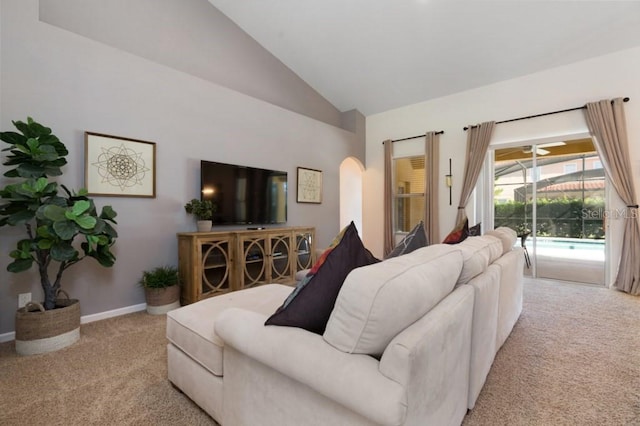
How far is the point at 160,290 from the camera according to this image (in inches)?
113

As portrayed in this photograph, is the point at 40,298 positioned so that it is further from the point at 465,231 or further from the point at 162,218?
the point at 465,231

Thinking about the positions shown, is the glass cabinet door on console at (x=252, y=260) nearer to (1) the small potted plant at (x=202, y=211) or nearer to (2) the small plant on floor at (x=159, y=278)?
(1) the small potted plant at (x=202, y=211)

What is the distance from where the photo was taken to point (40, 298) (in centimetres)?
247

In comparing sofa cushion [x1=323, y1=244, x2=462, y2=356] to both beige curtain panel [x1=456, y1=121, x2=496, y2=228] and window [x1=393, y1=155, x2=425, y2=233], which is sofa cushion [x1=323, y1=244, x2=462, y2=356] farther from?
window [x1=393, y1=155, x2=425, y2=233]

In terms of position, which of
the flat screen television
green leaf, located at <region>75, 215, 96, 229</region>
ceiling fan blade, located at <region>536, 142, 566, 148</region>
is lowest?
green leaf, located at <region>75, 215, 96, 229</region>

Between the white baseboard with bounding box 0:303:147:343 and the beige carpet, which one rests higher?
the white baseboard with bounding box 0:303:147:343

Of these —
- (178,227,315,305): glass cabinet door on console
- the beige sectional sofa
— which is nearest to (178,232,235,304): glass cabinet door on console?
(178,227,315,305): glass cabinet door on console

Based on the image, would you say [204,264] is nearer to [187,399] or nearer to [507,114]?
[187,399]

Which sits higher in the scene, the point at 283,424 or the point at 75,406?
the point at 283,424

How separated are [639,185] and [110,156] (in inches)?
233

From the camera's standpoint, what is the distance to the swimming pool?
164 inches

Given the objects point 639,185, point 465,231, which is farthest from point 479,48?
Answer: point 465,231

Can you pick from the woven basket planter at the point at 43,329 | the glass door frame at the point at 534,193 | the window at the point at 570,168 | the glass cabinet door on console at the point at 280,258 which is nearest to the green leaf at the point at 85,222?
the woven basket planter at the point at 43,329

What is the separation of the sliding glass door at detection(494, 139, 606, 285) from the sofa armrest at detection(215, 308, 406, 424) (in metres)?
4.69
